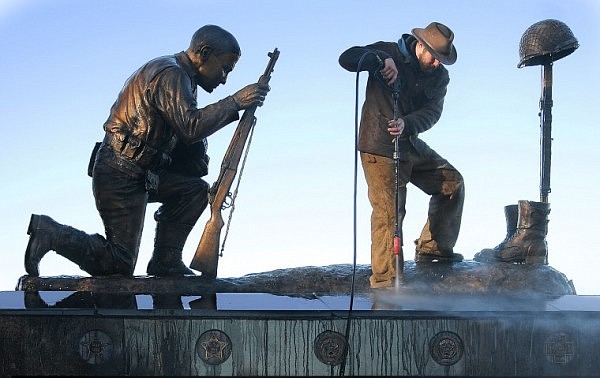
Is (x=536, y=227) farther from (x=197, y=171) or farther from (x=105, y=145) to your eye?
(x=105, y=145)

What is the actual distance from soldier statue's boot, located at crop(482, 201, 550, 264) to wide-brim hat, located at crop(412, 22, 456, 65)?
5.21 ft

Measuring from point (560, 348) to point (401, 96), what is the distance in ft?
8.44

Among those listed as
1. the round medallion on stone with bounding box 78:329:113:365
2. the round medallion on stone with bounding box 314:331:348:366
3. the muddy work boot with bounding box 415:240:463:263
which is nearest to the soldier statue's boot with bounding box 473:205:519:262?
the muddy work boot with bounding box 415:240:463:263

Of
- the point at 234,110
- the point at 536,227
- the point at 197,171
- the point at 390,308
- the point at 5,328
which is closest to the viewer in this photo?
the point at 5,328

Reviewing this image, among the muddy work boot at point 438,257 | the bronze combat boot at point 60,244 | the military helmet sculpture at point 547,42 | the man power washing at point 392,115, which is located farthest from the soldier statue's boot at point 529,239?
the bronze combat boot at point 60,244

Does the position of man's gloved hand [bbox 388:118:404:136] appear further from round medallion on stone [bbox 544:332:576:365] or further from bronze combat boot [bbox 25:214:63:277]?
bronze combat boot [bbox 25:214:63:277]

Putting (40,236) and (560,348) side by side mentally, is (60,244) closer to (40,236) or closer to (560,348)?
(40,236)

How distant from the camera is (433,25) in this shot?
756 centimetres

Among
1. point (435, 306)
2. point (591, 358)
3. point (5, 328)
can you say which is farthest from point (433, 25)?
point (5, 328)

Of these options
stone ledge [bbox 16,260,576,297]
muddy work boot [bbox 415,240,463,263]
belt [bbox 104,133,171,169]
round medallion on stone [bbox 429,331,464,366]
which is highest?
belt [bbox 104,133,171,169]

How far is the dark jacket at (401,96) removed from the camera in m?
7.56

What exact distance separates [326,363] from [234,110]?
2158 mm

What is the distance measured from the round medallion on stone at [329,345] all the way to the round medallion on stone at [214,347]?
51cm

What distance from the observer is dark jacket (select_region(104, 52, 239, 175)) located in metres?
7.06
